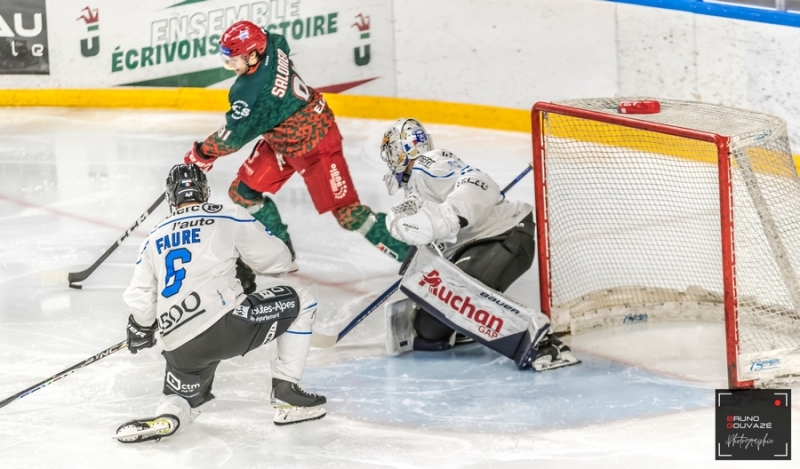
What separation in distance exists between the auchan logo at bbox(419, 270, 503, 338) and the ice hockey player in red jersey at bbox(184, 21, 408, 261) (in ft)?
2.87

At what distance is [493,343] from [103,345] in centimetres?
150

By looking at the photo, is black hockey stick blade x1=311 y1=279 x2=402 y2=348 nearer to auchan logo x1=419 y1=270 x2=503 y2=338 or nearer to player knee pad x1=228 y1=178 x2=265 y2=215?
auchan logo x1=419 y1=270 x2=503 y2=338

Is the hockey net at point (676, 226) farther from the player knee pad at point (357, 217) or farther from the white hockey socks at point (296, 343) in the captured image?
the white hockey socks at point (296, 343)

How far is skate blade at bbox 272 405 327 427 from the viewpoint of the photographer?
3.55 m

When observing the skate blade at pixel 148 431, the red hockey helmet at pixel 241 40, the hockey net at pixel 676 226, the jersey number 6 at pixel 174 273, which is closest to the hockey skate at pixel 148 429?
the skate blade at pixel 148 431

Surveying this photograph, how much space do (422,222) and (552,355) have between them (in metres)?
0.66

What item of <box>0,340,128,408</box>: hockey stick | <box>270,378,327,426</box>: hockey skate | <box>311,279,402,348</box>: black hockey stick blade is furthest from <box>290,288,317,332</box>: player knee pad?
<box>311,279,402,348</box>: black hockey stick blade

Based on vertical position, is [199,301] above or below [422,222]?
below

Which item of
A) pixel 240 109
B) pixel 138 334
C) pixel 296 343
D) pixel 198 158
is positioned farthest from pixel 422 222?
pixel 198 158

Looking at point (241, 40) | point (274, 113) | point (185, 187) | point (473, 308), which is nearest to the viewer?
point (185, 187)

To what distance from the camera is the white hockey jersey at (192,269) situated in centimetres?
332

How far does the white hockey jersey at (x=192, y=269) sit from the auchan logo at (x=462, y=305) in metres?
0.74

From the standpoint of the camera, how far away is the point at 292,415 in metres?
3.55

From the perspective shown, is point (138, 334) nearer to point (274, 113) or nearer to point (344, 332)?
→ point (344, 332)
